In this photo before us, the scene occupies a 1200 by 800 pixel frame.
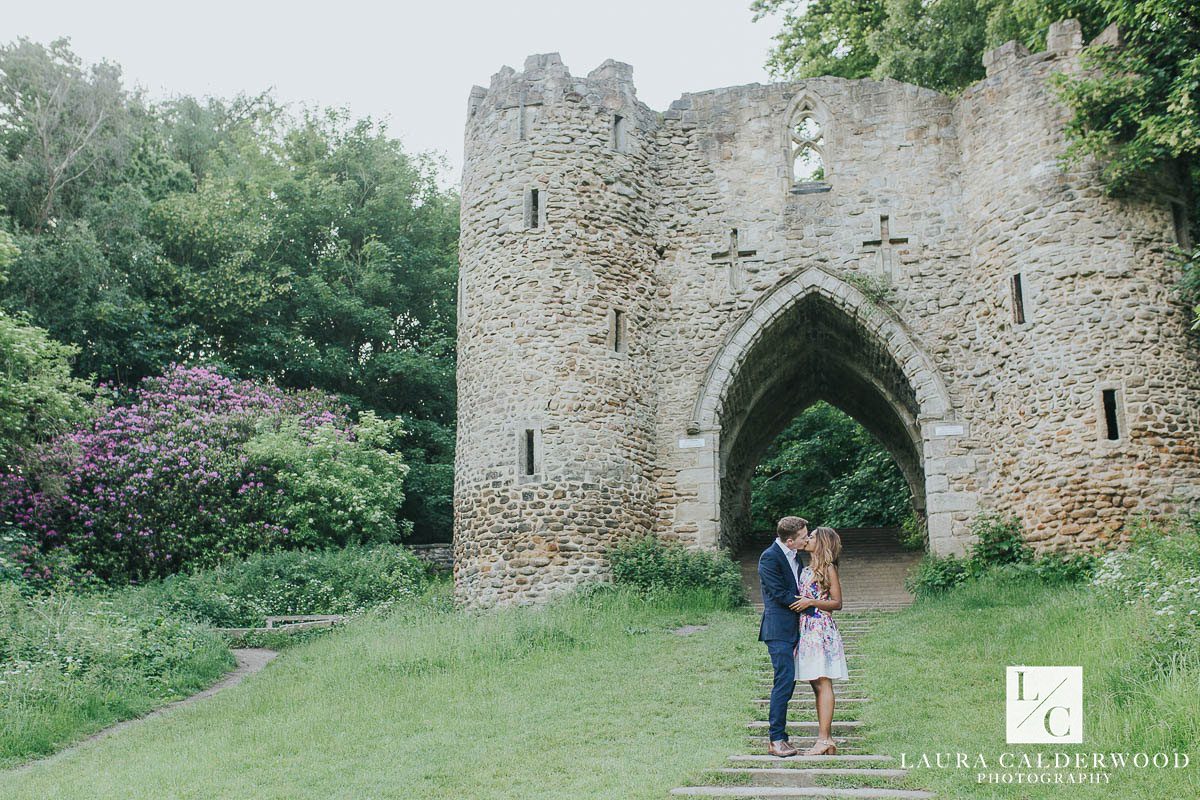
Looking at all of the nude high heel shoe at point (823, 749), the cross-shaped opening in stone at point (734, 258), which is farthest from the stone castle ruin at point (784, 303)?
the nude high heel shoe at point (823, 749)

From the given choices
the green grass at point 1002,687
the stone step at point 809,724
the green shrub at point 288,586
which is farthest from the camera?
the green shrub at point 288,586

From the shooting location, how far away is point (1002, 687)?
355 inches

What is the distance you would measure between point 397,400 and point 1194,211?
1632 centimetres

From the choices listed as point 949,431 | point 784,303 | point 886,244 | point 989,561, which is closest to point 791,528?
point 989,561

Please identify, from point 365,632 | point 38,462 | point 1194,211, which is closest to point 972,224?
point 1194,211

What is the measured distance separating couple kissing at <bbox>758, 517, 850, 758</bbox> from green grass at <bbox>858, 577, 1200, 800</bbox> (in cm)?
58

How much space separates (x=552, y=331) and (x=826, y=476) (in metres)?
12.2

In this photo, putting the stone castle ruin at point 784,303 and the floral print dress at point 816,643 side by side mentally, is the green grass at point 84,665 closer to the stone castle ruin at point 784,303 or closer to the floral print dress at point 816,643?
the stone castle ruin at point 784,303

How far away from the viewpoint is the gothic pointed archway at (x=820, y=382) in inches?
658

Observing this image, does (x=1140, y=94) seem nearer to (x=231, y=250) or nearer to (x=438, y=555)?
(x=438, y=555)

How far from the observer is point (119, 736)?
375 inches

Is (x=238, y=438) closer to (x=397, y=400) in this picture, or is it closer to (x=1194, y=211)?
(x=397, y=400)

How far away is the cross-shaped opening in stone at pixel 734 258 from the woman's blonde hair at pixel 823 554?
1023 cm

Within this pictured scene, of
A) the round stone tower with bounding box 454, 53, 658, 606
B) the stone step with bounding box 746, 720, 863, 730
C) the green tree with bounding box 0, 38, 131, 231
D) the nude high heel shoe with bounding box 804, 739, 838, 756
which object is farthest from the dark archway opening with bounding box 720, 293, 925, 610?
the green tree with bounding box 0, 38, 131, 231
